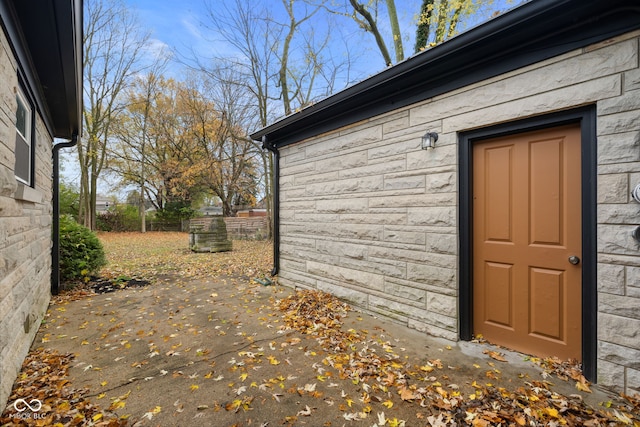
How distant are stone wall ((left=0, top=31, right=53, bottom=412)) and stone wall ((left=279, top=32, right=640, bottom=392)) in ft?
10.8

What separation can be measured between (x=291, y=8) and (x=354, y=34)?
2719 mm

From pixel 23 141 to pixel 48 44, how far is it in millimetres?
1138

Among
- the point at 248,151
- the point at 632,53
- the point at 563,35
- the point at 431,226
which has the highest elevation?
the point at 248,151

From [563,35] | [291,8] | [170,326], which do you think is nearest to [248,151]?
[291,8]

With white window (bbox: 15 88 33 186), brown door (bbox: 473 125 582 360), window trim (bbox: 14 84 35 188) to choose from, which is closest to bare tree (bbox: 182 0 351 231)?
window trim (bbox: 14 84 35 188)

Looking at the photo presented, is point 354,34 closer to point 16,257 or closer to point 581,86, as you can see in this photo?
point 581,86

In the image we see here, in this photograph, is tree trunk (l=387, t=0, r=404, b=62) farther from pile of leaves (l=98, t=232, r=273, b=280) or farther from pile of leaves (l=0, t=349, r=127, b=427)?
pile of leaves (l=0, t=349, r=127, b=427)

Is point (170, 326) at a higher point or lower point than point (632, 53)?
lower

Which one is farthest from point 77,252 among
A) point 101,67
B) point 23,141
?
point 101,67

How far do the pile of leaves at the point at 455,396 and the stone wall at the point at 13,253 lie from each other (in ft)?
8.19

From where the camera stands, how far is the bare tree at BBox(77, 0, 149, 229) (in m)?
11.4

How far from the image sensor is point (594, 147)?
2160 mm
